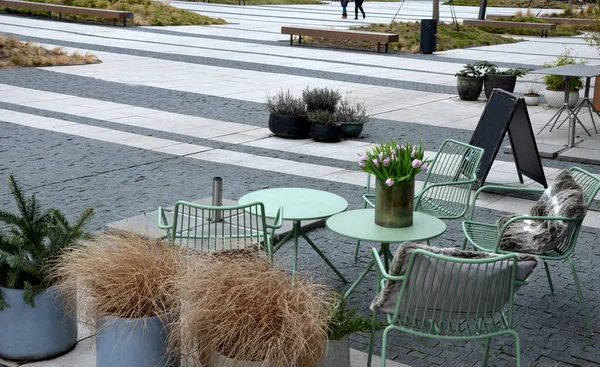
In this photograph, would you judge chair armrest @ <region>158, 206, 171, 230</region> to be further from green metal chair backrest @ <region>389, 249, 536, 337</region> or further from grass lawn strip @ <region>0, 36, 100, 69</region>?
grass lawn strip @ <region>0, 36, 100, 69</region>

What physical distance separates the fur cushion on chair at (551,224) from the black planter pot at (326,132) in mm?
5598

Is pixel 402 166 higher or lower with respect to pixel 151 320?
higher

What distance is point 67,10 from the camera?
30.0 m

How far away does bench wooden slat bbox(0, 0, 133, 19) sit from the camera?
29.2 meters

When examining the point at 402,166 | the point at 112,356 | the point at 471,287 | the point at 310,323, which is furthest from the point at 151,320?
the point at 402,166

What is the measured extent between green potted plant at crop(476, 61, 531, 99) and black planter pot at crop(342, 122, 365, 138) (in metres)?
4.35

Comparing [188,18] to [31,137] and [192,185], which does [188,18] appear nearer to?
[31,137]

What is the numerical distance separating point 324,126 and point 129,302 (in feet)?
25.0

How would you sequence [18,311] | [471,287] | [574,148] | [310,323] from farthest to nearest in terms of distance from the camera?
[574,148] → [18,311] → [471,287] → [310,323]

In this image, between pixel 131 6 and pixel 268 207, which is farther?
pixel 131 6

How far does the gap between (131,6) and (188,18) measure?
2.16 m

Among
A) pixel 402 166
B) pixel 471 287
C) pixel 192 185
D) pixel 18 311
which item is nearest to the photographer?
pixel 471 287

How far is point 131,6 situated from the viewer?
1245 inches

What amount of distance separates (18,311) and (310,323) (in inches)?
73.5
